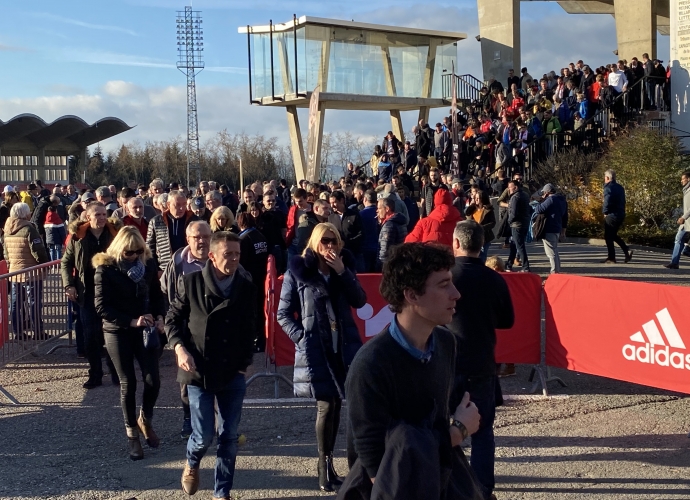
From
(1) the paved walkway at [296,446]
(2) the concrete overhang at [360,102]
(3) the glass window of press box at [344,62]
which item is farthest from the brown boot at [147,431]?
(3) the glass window of press box at [344,62]

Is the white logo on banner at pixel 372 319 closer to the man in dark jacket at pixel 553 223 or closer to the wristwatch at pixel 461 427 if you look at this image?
the wristwatch at pixel 461 427

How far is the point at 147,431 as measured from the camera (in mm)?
6730

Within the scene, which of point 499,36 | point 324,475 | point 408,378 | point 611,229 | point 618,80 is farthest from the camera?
point 499,36

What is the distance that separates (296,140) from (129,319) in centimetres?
2682

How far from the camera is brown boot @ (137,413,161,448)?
6.72 metres

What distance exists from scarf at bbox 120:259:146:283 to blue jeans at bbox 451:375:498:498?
9.53ft

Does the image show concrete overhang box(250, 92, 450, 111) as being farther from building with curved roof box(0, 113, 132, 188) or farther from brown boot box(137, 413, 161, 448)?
brown boot box(137, 413, 161, 448)

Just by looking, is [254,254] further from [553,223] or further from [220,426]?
[553,223]

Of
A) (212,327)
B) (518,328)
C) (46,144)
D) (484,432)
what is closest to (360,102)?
(46,144)

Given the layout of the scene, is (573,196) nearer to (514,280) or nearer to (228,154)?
(514,280)

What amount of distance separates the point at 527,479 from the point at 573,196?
18.6 metres

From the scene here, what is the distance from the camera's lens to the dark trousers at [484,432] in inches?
200

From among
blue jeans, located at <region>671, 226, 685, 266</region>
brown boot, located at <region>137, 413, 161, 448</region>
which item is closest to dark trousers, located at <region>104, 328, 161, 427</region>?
brown boot, located at <region>137, 413, 161, 448</region>

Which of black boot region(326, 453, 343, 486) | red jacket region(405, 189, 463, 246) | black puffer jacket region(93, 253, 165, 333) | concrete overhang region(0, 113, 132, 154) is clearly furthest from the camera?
concrete overhang region(0, 113, 132, 154)
